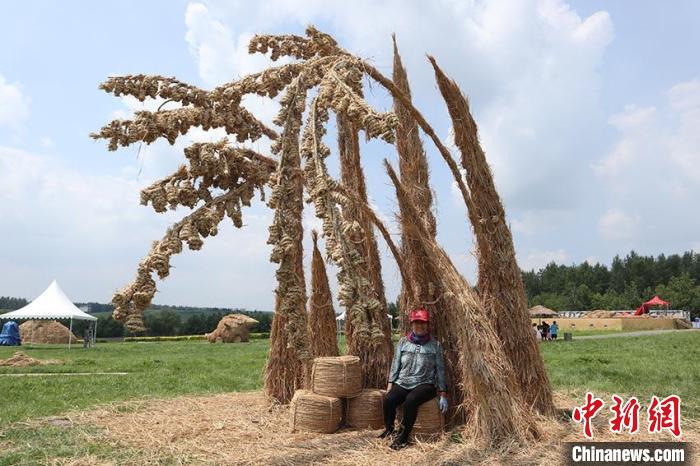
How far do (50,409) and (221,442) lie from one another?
2.92 meters

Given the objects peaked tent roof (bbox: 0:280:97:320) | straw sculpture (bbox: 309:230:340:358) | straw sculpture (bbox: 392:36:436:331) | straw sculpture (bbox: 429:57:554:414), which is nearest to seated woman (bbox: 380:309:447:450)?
straw sculpture (bbox: 392:36:436:331)

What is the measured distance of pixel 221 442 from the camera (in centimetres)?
482

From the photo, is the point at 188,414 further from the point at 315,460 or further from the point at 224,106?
the point at 224,106

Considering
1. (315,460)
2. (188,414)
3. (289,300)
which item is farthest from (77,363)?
(289,300)

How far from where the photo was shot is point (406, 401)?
15.4ft

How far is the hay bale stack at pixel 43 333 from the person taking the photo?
27.4 metres

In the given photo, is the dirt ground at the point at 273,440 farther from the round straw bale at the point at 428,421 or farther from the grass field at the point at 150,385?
the grass field at the point at 150,385

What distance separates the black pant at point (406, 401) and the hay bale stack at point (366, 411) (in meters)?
0.30

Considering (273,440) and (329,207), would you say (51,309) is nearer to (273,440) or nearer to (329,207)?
(273,440)

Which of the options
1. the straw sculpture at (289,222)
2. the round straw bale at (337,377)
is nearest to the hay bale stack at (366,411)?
the round straw bale at (337,377)

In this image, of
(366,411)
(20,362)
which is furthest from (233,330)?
(366,411)

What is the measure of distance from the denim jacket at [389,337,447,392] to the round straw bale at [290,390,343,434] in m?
0.59

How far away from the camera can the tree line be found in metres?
59.9

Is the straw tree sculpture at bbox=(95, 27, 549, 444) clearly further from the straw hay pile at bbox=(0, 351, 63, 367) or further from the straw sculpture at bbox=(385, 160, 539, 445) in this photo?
the straw hay pile at bbox=(0, 351, 63, 367)
